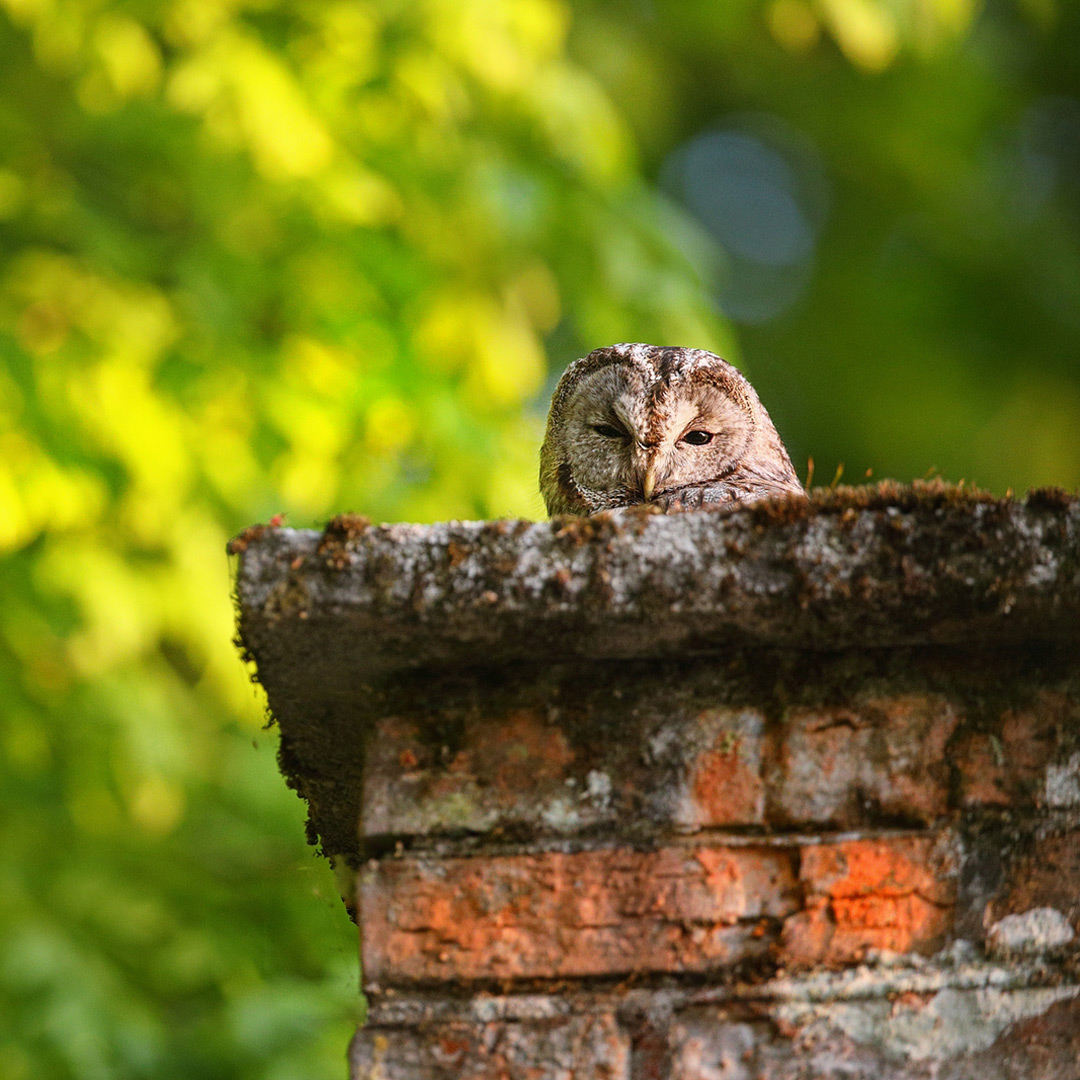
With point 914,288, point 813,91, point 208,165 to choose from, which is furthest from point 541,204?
point 813,91

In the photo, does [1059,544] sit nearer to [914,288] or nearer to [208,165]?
[208,165]

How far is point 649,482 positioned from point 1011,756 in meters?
1.52

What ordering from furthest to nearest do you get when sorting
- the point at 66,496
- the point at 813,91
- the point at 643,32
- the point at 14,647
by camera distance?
the point at 813,91 → the point at 643,32 → the point at 14,647 → the point at 66,496

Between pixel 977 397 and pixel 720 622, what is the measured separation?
21.0 feet

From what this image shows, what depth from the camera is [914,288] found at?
7156 mm

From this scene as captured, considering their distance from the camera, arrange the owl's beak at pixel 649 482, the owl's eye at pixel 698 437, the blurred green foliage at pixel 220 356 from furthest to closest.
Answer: the blurred green foliage at pixel 220 356, the owl's eye at pixel 698 437, the owl's beak at pixel 649 482

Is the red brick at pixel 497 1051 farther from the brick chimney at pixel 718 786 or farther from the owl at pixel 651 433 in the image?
the owl at pixel 651 433

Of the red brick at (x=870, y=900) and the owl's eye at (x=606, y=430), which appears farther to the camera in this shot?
the owl's eye at (x=606, y=430)

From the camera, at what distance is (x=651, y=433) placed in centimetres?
271

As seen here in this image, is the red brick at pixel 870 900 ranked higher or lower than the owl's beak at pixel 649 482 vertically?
lower

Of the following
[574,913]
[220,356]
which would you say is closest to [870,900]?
[574,913]

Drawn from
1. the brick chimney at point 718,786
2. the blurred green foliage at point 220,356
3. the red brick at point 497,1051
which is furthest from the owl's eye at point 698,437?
the red brick at point 497,1051

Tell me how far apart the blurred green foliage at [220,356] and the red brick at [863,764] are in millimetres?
2066

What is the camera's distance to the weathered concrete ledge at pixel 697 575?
111cm
